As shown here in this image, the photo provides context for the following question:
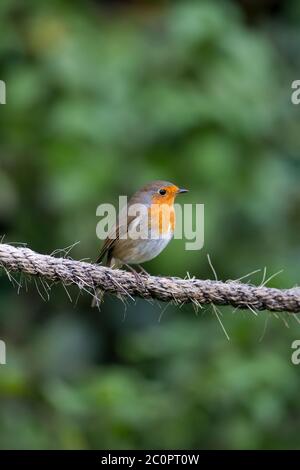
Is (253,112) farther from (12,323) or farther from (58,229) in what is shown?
(12,323)

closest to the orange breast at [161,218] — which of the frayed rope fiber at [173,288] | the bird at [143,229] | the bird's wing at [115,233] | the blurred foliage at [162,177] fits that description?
the bird at [143,229]

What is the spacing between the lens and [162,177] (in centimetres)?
690

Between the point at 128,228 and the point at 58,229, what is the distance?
6.64 feet

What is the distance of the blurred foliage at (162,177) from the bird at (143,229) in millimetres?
1079

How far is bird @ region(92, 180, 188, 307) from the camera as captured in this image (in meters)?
5.04

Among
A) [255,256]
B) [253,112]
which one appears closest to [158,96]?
[253,112]

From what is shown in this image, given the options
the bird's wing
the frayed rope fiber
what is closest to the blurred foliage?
the bird's wing

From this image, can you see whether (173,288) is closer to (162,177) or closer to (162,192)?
(162,192)

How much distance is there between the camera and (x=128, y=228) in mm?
5145

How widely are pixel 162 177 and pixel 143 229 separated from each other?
1870mm

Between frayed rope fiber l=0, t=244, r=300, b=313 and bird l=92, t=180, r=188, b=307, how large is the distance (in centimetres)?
142

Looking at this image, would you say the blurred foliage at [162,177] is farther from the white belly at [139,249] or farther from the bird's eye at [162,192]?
the bird's eye at [162,192]

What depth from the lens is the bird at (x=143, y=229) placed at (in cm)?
504

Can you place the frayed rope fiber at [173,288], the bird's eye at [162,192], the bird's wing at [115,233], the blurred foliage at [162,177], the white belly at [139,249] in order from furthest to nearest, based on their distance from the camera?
the blurred foliage at [162,177], the bird's eye at [162,192], the bird's wing at [115,233], the white belly at [139,249], the frayed rope fiber at [173,288]
